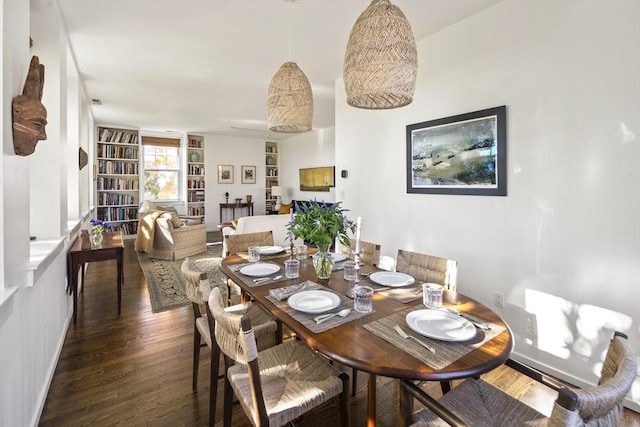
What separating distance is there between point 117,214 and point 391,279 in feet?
23.6

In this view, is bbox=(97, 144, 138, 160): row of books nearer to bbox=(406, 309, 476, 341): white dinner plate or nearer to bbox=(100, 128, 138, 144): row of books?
bbox=(100, 128, 138, 144): row of books

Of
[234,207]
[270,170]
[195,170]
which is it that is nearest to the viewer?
[195,170]

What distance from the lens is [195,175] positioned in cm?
790

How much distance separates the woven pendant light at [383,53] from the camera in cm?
136

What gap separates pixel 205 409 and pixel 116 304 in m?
2.14

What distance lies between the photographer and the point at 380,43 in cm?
136

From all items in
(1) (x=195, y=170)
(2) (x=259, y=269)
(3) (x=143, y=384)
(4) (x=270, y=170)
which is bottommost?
(3) (x=143, y=384)

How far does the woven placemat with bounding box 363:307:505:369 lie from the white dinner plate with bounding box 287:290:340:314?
22 cm

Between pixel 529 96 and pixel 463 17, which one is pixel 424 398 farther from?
pixel 463 17

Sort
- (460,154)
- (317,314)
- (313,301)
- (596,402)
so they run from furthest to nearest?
(460,154) → (313,301) → (317,314) → (596,402)

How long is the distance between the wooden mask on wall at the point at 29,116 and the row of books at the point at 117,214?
6.23m

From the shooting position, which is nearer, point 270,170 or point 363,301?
point 363,301

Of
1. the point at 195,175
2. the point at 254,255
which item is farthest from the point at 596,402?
the point at 195,175

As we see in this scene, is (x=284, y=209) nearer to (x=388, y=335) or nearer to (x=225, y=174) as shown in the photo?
(x=225, y=174)
